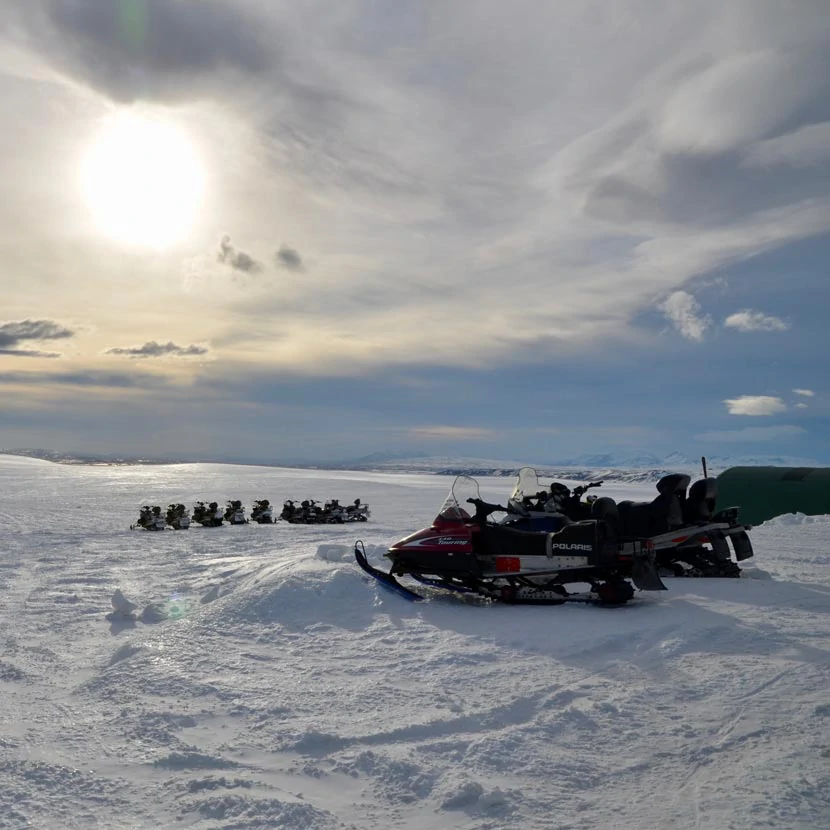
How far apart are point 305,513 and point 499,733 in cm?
1881

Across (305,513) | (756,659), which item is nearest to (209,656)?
(756,659)

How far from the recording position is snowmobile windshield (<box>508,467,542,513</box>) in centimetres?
1227

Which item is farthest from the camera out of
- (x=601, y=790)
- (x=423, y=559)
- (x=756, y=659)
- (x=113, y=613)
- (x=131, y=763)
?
(x=423, y=559)

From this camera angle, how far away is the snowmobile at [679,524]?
9750 millimetres

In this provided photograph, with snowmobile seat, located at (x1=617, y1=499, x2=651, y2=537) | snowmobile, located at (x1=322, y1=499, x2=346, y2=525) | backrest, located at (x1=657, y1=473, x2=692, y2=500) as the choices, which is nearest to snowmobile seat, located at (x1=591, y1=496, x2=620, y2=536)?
snowmobile seat, located at (x1=617, y1=499, x2=651, y2=537)

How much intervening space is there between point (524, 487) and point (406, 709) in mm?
7500

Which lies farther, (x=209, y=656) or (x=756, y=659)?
(x=209, y=656)

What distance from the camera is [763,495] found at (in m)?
20.4

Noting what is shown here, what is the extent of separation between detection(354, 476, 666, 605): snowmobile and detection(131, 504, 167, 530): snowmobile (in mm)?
12051

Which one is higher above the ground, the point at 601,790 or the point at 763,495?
the point at 763,495

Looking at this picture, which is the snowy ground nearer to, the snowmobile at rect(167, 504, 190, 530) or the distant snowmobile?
the snowmobile at rect(167, 504, 190, 530)

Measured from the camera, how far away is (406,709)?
514 centimetres

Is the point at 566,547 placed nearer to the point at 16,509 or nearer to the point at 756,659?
the point at 756,659

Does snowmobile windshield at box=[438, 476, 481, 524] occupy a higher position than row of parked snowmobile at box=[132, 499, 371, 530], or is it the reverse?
snowmobile windshield at box=[438, 476, 481, 524]
